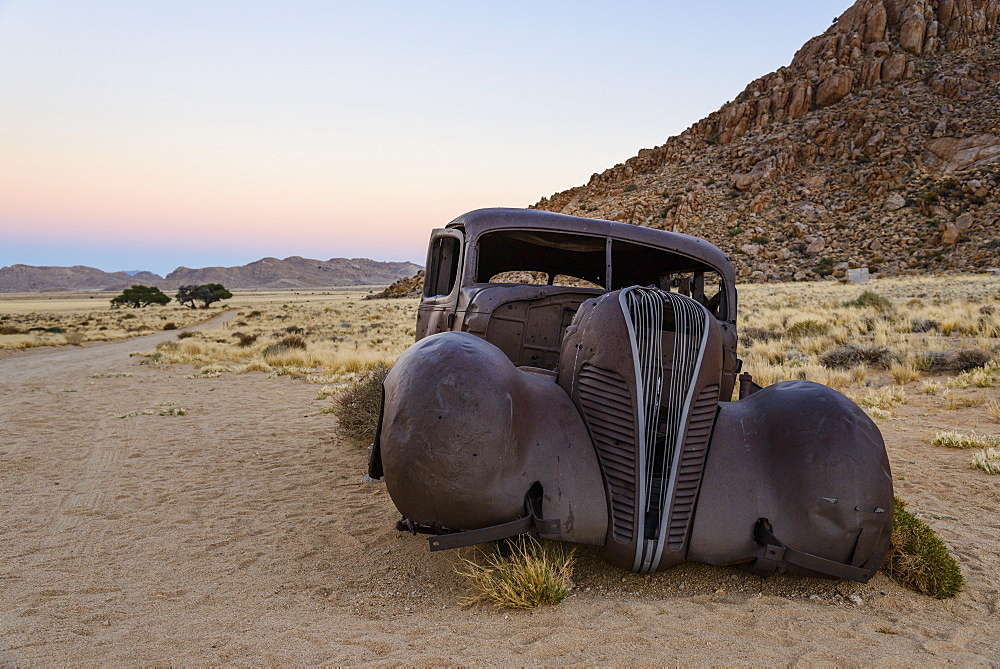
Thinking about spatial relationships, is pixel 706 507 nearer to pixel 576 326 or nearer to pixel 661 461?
pixel 661 461

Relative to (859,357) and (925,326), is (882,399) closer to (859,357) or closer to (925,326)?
(859,357)

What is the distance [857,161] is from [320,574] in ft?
164

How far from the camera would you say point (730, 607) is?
3.33m

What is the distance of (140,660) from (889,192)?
1945 inches

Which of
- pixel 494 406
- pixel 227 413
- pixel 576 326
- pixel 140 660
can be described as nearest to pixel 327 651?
pixel 140 660

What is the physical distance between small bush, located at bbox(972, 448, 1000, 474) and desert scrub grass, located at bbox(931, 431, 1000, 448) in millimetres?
455

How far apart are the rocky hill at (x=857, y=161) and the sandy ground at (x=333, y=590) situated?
3709 cm

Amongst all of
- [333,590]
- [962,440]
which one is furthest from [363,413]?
[962,440]

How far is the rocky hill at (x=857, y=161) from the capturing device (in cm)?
3872

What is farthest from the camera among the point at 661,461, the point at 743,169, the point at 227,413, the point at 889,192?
the point at 743,169

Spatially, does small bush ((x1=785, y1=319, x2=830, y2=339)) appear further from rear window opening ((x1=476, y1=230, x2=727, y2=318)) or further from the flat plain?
rear window opening ((x1=476, y1=230, x2=727, y2=318))

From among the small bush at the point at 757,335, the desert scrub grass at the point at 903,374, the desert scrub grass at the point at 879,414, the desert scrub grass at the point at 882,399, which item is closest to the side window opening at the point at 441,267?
the desert scrub grass at the point at 879,414

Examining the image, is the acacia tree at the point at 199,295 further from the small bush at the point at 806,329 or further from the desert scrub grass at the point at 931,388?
the desert scrub grass at the point at 931,388

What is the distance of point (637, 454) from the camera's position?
11.5ft
